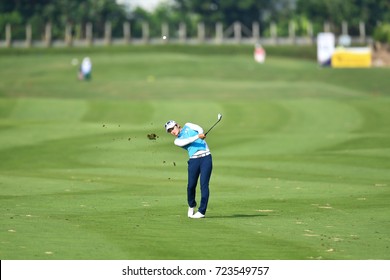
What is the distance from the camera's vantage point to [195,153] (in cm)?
2762

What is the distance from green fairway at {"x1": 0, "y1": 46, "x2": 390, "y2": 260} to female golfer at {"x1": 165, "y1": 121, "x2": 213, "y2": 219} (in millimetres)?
458

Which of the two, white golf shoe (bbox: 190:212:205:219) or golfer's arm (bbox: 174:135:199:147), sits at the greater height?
golfer's arm (bbox: 174:135:199:147)

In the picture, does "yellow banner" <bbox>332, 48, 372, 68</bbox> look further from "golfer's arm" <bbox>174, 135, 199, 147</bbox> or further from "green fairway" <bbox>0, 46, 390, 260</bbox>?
"golfer's arm" <bbox>174, 135, 199, 147</bbox>

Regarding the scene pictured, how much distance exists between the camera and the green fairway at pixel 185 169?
78.9ft

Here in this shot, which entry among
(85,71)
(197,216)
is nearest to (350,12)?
(85,71)

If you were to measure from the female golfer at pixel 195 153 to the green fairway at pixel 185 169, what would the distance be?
0.46 meters

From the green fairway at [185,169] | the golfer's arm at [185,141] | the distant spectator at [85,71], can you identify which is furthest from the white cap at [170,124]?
the distant spectator at [85,71]

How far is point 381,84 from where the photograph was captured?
94.7 metres

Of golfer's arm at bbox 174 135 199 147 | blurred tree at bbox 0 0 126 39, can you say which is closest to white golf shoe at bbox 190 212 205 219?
golfer's arm at bbox 174 135 199 147

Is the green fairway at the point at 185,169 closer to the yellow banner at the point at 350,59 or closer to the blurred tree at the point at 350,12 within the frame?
the yellow banner at the point at 350,59

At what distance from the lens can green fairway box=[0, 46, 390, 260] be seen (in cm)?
2406

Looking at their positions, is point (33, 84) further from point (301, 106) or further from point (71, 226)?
point (71, 226)

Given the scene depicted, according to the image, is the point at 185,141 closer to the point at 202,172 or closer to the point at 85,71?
the point at 202,172
